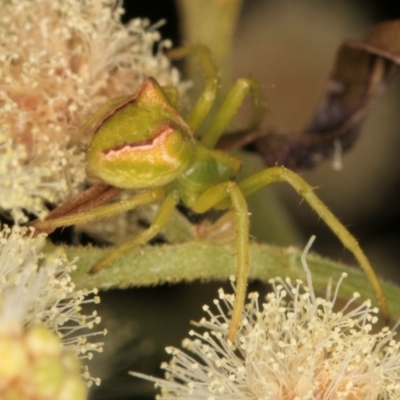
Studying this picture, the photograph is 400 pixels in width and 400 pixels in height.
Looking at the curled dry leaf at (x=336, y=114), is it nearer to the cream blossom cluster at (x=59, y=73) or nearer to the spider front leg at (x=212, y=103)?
the spider front leg at (x=212, y=103)

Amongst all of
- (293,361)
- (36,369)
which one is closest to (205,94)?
(293,361)

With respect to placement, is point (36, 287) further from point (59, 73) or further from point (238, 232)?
point (59, 73)

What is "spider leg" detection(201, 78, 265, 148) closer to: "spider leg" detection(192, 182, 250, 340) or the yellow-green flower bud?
"spider leg" detection(192, 182, 250, 340)

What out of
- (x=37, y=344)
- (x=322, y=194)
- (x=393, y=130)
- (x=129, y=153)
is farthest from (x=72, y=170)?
(x=393, y=130)

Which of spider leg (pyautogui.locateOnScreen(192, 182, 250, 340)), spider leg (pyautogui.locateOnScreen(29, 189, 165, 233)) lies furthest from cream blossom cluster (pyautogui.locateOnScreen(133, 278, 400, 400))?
spider leg (pyautogui.locateOnScreen(29, 189, 165, 233))

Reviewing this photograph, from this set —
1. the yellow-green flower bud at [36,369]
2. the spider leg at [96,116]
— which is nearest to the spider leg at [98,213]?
the spider leg at [96,116]

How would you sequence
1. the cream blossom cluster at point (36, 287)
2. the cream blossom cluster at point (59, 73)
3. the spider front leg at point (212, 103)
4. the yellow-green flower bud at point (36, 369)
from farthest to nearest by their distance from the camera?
the spider front leg at point (212, 103) → the cream blossom cluster at point (59, 73) → the cream blossom cluster at point (36, 287) → the yellow-green flower bud at point (36, 369)

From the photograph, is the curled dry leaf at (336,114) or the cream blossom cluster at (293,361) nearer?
the cream blossom cluster at (293,361)

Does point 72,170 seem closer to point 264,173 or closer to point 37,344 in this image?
point 264,173
